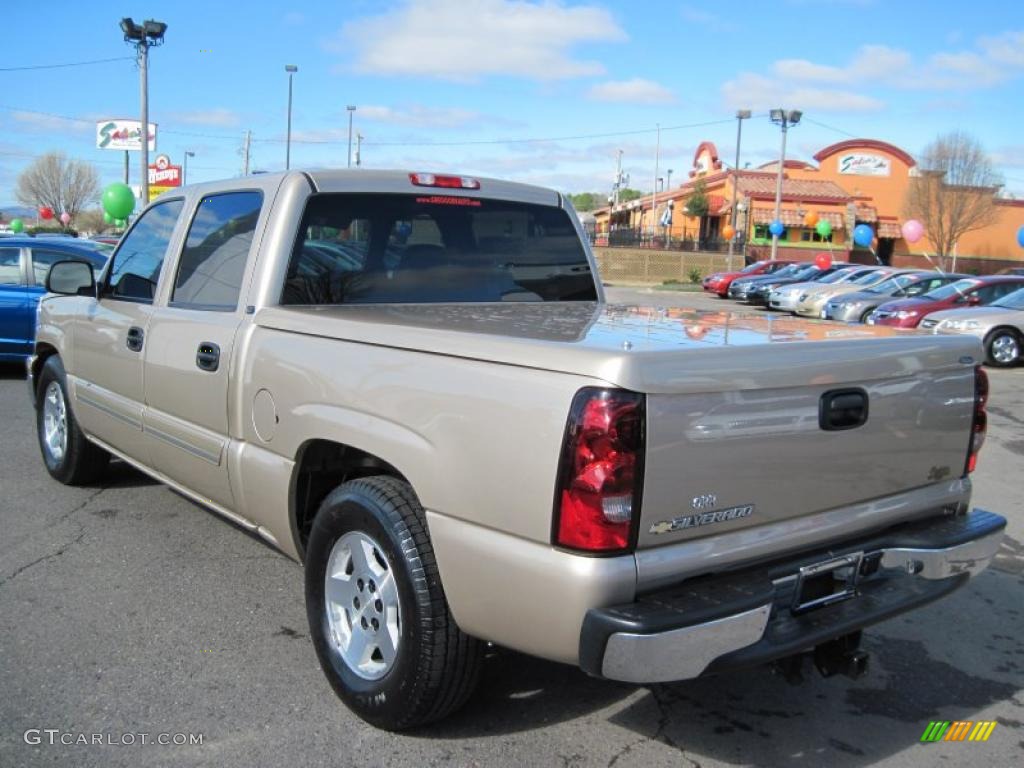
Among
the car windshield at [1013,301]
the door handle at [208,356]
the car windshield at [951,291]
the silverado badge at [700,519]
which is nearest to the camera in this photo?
the silverado badge at [700,519]

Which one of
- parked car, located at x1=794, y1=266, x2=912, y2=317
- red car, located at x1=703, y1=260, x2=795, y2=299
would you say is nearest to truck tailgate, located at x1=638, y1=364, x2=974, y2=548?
parked car, located at x1=794, y1=266, x2=912, y2=317

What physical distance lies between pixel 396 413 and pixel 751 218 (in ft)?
172

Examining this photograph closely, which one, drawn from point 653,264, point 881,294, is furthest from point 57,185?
point 881,294

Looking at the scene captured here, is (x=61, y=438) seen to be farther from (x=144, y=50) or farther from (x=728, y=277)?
(x=728, y=277)

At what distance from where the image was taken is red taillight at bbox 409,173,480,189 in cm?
430

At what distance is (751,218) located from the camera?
52.2 metres

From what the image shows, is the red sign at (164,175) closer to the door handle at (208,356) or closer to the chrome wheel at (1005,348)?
the chrome wheel at (1005,348)

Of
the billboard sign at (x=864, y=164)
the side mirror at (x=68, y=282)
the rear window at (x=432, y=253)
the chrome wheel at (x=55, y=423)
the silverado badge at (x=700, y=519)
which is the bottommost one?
the chrome wheel at (x=55, y=423)

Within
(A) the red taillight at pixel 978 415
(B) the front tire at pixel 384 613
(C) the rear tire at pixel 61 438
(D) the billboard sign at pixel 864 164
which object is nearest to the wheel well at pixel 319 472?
(B) the front tire at pixel 384 613

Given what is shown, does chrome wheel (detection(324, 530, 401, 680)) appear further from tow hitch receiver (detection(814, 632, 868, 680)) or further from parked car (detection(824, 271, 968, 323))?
parked car (detection(824, 271, 968, 323))

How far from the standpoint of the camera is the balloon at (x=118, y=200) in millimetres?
26311

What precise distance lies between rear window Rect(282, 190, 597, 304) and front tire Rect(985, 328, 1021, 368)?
13213 mm

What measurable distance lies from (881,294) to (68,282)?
20.3m

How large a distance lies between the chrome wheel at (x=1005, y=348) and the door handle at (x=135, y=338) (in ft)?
48.8
